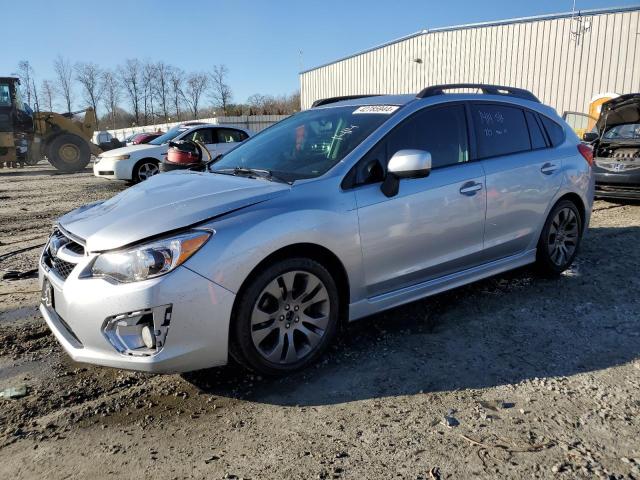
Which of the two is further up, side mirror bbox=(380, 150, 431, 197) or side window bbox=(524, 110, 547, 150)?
side window bbox=(524, 110, 547, 150)

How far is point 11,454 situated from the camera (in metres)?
2.35

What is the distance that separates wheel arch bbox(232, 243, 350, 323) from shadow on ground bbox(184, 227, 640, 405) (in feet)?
1.31

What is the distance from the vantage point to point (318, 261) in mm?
3094

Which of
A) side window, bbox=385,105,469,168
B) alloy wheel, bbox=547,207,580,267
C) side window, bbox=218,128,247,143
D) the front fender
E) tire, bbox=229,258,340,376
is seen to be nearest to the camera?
the front fender

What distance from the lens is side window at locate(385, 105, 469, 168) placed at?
355cm

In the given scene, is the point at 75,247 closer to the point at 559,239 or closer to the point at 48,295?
the point at 48,295

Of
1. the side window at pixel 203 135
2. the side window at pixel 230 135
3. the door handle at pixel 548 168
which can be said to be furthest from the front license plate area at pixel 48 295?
the side window at pixel 230 135

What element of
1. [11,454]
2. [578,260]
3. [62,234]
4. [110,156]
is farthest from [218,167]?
[110,156]

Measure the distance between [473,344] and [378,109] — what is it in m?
1.81

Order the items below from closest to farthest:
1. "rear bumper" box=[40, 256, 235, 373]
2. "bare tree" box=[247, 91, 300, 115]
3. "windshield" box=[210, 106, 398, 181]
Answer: "rear bumper" box=[40, 256, 235, 373] < "windshield" box=[210, 106, 398, 181] < "bare tree" box=[247, 91, 300, 115]

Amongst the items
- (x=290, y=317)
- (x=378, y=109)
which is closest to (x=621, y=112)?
(x=378, y=109)

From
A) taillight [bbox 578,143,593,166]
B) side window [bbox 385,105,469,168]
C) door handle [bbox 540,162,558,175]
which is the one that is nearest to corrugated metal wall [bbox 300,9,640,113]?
taillight [bbox 578,143,593,166]

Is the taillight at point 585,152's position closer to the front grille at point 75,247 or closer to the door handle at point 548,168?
the door handle at point 548,168

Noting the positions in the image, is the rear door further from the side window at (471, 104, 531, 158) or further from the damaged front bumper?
the damaged front bumper
